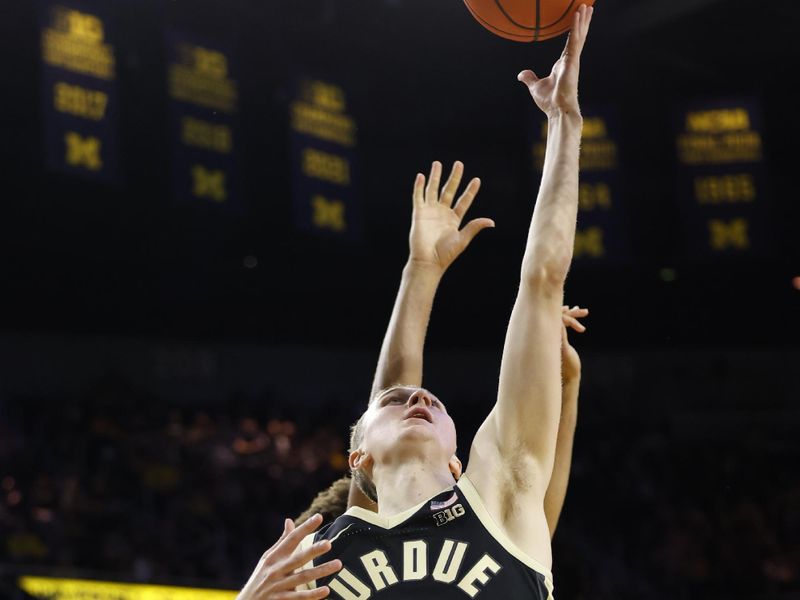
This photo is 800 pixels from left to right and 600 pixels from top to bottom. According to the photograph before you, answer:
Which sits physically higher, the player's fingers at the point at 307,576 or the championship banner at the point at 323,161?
the championship banner at the point at 323,161

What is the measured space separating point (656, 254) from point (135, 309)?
6.72 m

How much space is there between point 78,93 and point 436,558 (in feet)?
23.8

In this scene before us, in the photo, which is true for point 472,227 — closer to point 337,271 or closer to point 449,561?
point 449,561

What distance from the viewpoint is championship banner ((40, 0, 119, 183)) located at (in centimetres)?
864

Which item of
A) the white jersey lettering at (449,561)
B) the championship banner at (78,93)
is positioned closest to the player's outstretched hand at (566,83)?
the white jersey lettering at (449,561)

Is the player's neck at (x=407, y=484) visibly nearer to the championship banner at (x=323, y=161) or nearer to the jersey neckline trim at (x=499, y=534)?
the jersey neckline trim at (x=499, y=534)

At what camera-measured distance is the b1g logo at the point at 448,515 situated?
2529 mm

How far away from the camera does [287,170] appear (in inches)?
518

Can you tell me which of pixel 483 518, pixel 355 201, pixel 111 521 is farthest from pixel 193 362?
pixel 483 518

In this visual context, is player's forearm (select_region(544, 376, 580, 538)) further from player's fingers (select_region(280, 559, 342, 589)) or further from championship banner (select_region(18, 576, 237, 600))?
championship banner (select_region(18, 576, 237, 600))

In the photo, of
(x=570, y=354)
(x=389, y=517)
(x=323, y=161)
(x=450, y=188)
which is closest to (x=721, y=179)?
(x=323, y=161)

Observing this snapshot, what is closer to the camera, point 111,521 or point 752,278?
point 111,521

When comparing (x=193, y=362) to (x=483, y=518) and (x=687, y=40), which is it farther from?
(x=483, y=518)

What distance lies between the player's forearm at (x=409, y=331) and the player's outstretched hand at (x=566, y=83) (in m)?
0.77
